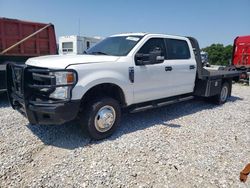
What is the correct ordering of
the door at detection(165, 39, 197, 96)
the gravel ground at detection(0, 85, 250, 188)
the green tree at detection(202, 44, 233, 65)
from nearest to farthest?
the gravel ground at detection(0, 85, 250, 188) < the door at detection(165, 39, 197, 96) < the green tree at detection(202, 44, 233, 65)

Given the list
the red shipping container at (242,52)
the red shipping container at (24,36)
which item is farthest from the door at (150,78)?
the red shipping container at (242,52)

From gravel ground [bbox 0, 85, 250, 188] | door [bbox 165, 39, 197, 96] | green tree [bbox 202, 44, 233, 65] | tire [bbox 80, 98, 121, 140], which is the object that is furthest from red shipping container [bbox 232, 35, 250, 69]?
green tree [bbox 202, 44, 233, 65]

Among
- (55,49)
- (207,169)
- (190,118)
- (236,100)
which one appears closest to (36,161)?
(207,169)

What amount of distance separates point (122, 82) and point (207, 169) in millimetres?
2036

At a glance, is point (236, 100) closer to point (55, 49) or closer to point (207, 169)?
point (207, 169)

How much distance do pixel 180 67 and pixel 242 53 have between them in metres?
10.5

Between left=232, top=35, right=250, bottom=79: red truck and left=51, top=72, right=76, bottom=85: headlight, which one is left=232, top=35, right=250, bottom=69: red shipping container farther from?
left=51, top=72, right=76, bottom=85: headlight

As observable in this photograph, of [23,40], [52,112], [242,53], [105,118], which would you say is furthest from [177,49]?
[242,53]

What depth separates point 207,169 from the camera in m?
3.27

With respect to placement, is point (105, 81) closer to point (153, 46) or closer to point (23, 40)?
point (153, 46)

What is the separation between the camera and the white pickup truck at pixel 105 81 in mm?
3508

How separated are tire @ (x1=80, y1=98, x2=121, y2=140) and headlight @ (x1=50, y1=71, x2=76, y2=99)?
0.57 meters

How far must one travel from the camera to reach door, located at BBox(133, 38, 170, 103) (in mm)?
4477

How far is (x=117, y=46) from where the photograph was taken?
4.77 meters
